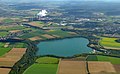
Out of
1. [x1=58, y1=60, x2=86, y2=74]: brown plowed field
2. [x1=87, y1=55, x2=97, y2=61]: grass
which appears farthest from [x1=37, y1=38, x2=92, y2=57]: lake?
[x1=58, y1=60, x2=86, y2=74]: brown plowed field

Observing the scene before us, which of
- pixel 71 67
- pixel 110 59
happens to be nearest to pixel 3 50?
pixel 71 67

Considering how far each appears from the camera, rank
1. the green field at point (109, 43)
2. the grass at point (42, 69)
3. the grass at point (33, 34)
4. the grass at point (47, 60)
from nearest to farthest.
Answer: the grass at point (42, 69)
the grass at point (47, 60)
the green field at point (109, 43)
the grass at point (33, 34)

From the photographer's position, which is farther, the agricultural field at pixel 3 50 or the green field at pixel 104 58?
the agricultural field at pixel 3 50

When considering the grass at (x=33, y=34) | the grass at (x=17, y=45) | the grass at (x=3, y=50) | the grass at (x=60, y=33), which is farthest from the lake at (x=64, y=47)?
the grass at (x=33, y=34)

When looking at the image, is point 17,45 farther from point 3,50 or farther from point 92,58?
point 92,58

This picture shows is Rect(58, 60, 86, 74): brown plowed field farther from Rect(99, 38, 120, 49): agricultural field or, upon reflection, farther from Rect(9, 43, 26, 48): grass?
Rect(99, 38, 120, 49): agricultural field

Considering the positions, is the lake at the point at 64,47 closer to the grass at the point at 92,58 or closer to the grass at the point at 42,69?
the grass at the point at 92,58

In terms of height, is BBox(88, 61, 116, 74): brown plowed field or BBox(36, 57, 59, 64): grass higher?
BBox(88, 61, 116, 74): brown plowed field

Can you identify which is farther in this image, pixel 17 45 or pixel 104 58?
pixel 17 45
